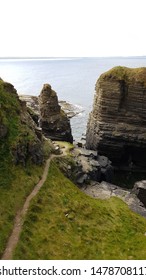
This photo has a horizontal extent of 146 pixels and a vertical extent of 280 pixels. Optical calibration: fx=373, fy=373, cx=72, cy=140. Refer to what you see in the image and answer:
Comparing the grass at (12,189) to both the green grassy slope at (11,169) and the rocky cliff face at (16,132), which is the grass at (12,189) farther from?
the rocky cliff face at (16,132)

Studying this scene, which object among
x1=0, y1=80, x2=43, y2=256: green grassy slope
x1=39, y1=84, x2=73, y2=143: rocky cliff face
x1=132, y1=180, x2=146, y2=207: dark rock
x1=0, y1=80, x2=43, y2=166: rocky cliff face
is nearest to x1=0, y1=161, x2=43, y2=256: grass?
x1=0, y1=80, x2=43, y2=256: green grassy slope

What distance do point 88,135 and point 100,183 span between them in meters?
22.1

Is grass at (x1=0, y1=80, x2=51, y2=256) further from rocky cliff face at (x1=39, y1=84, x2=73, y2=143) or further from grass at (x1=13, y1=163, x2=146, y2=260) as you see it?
rocky cliff face at (x1=39, y1=84, x2=73, y2=143)

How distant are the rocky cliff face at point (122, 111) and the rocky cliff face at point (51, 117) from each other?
9.88 metres

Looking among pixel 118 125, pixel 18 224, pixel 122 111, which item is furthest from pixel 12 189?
pixel 122 111

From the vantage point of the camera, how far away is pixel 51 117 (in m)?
84.2

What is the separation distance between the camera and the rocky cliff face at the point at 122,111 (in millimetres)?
76375

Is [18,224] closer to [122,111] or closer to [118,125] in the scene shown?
[118,125]

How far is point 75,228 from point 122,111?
38.1 meters

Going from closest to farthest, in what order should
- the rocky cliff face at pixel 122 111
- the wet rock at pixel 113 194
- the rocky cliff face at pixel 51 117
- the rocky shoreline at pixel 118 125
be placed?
the wet rock at pixel 113 194
the rocky shoreline at pixel 118 125
the rocky cliff face at pixel 122 111
the rocky cliff face at pixel 51 117

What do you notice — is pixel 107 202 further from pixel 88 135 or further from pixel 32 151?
pixel 88 135

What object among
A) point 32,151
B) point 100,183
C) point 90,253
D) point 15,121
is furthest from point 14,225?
point 100,183

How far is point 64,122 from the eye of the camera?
8575cm

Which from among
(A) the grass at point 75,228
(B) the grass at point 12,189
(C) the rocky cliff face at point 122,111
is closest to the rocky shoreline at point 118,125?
(C) the rocky cliff face at point 122,111
